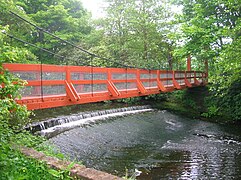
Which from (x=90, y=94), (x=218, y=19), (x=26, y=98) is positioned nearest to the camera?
(x=26, y=98)

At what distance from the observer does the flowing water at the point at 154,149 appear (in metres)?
4.62

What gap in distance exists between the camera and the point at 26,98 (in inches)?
162

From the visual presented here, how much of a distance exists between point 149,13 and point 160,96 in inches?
200

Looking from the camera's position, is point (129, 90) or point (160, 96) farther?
→ point (160, 96)

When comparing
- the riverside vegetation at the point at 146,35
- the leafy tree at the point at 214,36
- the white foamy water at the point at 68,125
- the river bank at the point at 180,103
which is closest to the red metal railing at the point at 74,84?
the white foamy water at the point at 68,125

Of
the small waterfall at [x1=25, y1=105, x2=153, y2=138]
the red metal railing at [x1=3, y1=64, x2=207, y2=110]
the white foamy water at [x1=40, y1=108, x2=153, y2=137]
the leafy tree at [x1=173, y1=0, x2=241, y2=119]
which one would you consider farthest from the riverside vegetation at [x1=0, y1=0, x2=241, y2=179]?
the red metal railing at [x1=3, y1=64, x2=207, y2=110]

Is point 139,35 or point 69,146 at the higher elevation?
point 139,35

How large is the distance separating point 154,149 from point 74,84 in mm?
2514

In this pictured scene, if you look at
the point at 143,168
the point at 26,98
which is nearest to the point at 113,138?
the point at 143,168

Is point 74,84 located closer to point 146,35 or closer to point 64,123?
point 64,123

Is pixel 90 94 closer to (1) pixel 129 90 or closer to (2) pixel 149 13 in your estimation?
(1) pixel 129 90

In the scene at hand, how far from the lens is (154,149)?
597cm

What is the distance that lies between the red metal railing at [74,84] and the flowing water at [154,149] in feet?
3.88

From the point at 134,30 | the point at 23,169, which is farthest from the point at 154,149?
the point at 134,30
